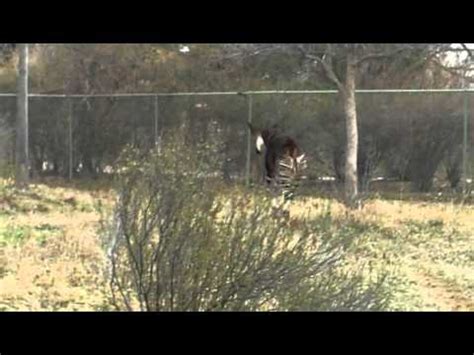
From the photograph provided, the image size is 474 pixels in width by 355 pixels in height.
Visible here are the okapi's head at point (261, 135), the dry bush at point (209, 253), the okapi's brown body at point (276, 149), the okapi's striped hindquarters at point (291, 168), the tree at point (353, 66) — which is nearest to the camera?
the dry bush at point (209, 253)

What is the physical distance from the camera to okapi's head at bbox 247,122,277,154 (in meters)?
7.26

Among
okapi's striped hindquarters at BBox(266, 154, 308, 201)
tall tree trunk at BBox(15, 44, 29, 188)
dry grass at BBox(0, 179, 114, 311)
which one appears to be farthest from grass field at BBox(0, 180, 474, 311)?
okapi's striped hindquarters at BBox(266, 154, 308, 201)

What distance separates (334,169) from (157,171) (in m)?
4.50

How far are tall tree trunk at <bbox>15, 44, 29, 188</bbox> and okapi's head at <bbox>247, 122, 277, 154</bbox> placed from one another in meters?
2.55

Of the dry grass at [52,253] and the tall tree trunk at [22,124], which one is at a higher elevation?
the tall tree trunk at [22,124]

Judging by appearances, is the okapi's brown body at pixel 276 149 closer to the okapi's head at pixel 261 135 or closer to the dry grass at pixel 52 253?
the okapi's head at pixel 261 135

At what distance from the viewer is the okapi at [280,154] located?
6.10m

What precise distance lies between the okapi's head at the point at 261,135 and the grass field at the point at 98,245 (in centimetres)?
130

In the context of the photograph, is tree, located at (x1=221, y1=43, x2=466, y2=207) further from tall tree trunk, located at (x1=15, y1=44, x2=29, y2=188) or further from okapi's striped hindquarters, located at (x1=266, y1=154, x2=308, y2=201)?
tall tree trunk, located at (x1=15, y1=44, x2=29, y2=188)

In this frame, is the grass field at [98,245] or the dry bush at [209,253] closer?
the dry bush at [209,253]

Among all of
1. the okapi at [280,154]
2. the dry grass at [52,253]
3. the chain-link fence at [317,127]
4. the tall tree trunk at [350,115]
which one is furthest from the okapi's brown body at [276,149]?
the dry grass at [52,253]

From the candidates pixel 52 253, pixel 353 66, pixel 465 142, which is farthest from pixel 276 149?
pixel 52 253
